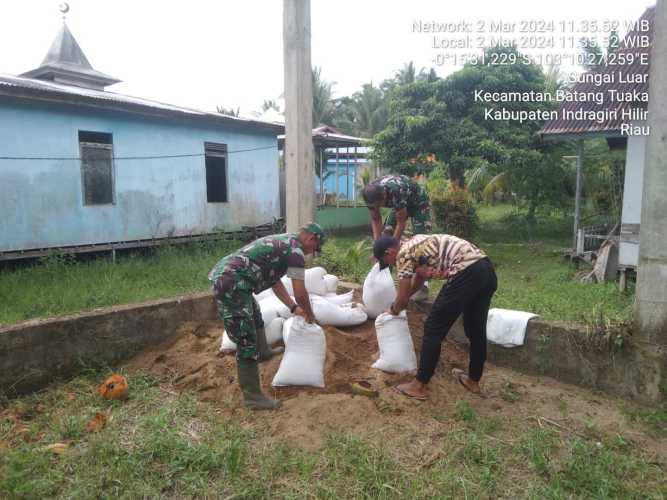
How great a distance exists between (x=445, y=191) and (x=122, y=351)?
7.94 metres

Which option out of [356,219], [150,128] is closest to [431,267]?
[150,128]

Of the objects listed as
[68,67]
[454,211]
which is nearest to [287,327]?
[454,211]

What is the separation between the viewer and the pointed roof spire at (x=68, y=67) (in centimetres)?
1495

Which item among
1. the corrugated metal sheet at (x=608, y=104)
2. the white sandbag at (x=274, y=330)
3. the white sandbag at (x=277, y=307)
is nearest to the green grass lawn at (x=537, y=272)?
the white sandbag at (x=277, y=307)

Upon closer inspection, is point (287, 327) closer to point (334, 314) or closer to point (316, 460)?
point (334, 314)

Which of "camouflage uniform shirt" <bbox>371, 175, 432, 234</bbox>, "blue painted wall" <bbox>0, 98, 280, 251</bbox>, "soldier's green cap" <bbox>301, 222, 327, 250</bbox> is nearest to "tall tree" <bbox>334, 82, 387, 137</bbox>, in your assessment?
"blue painted wall" <bbox>0, 98, 280, 251</bbox>

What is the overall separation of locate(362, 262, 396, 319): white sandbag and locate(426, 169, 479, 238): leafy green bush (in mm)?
6674

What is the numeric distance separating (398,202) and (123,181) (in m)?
6.14

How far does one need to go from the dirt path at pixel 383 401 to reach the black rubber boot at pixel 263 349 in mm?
97

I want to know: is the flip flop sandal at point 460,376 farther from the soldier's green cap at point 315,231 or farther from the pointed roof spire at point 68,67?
the pointed roof spire at point 68,67

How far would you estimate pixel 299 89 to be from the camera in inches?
188

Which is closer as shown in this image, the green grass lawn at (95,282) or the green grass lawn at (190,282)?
the green grass lawn at (190,282)

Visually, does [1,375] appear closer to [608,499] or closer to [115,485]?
[115,485]

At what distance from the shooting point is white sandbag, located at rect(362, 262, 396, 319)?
4.28m
